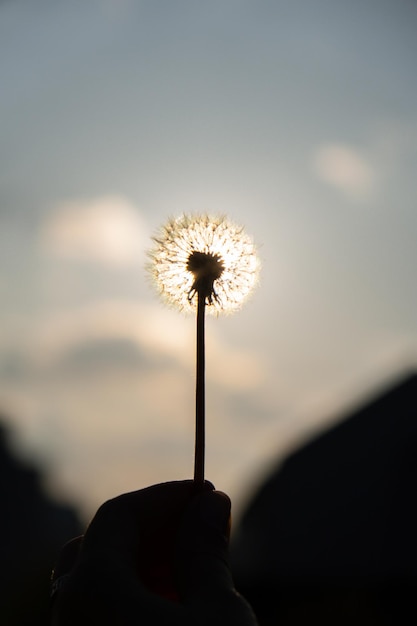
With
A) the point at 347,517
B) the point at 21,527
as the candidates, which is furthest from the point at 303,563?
the point at 21,527

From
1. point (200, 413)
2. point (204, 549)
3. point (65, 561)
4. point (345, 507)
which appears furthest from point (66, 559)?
point (345, 507)

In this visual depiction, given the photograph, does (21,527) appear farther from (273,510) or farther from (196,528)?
(196,528)

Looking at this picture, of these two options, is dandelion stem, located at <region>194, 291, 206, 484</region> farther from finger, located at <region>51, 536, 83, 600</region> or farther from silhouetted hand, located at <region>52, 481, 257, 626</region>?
finger, located at <region>51, 536, 83, 600</region>

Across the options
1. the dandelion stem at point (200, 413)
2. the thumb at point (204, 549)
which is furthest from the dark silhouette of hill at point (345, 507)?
the thumb at point (204, 549)

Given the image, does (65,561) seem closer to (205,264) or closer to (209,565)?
(209,565)

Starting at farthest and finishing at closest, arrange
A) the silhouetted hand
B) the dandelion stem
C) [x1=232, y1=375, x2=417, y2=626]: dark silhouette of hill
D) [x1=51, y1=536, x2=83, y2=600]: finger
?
[x1=232, y1=375, x2=417, y2=626]: dark silhouette of hill, the dandelion stem, [x1=51, y1=536, x2=83, y2=600]: finger, the silhouetted hand

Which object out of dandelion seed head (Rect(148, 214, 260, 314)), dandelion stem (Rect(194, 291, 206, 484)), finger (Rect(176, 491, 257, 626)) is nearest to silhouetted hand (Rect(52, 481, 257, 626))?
finger (Rect(176, 491, 257, 626))
